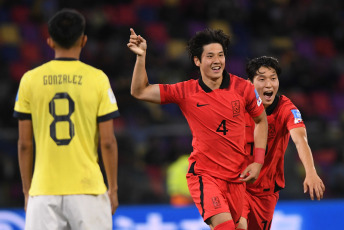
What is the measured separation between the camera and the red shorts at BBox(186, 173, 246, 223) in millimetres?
4953

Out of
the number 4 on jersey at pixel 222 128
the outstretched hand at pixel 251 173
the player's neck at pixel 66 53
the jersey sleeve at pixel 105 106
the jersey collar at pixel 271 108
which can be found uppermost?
the player's neck at pixel 66 53

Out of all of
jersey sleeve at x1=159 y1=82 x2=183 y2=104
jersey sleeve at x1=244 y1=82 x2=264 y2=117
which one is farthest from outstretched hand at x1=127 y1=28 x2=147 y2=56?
jersey sleeve at x1=244 y1=82 x2=264 y2=117

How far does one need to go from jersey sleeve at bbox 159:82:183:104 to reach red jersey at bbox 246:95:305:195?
78 centimetres

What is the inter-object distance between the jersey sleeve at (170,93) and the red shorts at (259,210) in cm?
119

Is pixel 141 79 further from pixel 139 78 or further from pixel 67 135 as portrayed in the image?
pixel 67 135

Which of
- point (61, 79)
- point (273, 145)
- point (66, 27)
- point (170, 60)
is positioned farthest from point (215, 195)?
point (170, 60)

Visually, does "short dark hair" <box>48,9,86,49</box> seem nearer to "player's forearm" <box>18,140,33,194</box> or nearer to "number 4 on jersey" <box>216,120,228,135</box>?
"player's forearm" <box>18,140,33,194</box>

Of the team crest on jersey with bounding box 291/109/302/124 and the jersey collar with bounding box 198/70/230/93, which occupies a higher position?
the jersey collar with bounding box 198/70/230/93

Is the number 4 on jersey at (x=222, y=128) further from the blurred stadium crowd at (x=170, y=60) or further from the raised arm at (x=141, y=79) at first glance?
the blurred stadium crowd at (x=170, y=60)

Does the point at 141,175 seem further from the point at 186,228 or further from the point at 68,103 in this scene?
the point at 68,103

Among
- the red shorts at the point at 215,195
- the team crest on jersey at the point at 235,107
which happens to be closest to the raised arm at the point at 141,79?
the team crest on jersey at the point at 235,107

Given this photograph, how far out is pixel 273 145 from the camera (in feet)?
18.6

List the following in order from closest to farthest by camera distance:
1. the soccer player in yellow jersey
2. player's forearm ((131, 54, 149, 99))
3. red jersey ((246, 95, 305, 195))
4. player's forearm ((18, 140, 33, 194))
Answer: the soccer player in yellow jersey
player's forearm ((18, 140, 33, 194))
player's forearm ((131, 54, 149, 99))
red jersey ((246, 95, 305, 195))

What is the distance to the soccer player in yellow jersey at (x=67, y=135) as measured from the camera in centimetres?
400
